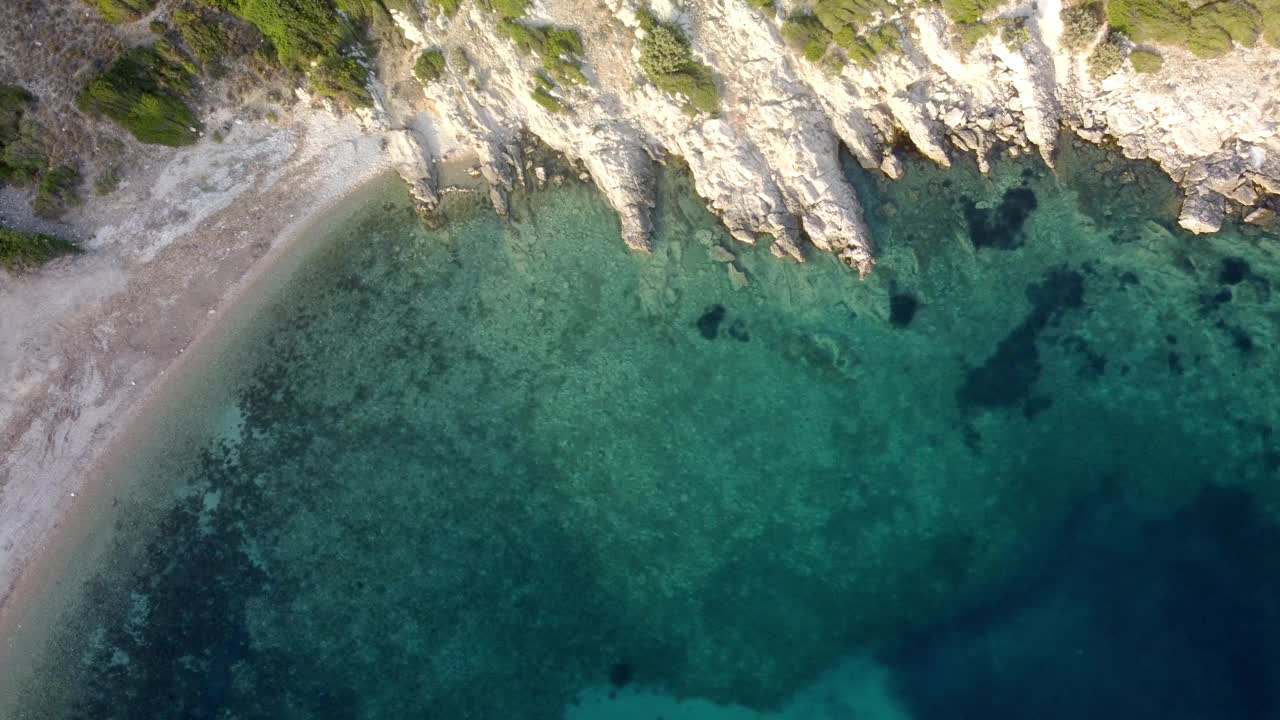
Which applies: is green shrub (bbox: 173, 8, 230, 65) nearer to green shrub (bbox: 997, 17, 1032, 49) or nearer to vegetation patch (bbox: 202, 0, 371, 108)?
vegetation patch (bbox: 202, 0, 371, 108)

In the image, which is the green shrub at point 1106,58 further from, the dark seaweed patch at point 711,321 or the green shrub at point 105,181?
the green shrub at point 105,181

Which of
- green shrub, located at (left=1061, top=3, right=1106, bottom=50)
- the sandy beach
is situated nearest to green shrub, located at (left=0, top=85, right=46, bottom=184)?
the sandy beach

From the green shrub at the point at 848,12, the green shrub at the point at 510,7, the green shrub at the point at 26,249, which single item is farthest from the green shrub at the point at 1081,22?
the green shrub at the point at 26,249

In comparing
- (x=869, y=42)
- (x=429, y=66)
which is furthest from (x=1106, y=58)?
(x=429, y=66)

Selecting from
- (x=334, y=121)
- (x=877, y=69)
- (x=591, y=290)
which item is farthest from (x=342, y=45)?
(x=877, y=69)

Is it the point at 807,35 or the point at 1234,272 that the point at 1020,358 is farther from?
the point at 807,35
